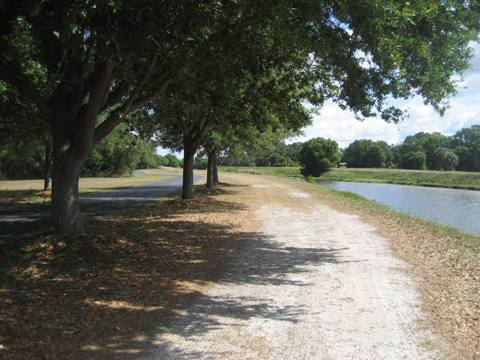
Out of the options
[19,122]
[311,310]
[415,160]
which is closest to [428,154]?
[415,160]

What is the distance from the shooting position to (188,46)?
29.7ft

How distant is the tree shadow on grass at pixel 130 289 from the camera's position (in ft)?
16.6

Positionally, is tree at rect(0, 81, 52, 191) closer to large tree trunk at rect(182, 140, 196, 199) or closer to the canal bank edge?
large tree trunk at rect(182, 140, 196, 199)

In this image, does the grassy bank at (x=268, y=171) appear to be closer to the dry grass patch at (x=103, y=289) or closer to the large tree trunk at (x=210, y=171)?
the large tree trunk at (x=210, y=171)

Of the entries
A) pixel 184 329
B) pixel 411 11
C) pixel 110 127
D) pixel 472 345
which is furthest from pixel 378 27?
pixel 110 127

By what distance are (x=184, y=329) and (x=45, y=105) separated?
633 centimetres

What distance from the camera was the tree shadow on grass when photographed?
16.6 ft

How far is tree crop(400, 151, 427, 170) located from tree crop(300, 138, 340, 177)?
98.2ft

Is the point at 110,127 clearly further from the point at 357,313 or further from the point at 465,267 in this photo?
the point at 465,267

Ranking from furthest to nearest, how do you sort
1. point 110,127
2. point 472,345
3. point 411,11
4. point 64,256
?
point 110,127, point 64,256, point 411,11, point 472,345

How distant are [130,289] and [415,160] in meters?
134

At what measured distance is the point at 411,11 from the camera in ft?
22.8

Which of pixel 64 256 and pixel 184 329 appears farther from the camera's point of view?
pixel 64 256

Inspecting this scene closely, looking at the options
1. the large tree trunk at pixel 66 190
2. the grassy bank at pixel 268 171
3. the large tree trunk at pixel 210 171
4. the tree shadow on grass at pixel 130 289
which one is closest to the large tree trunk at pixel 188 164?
the large tree trunk at pixel 210 171
